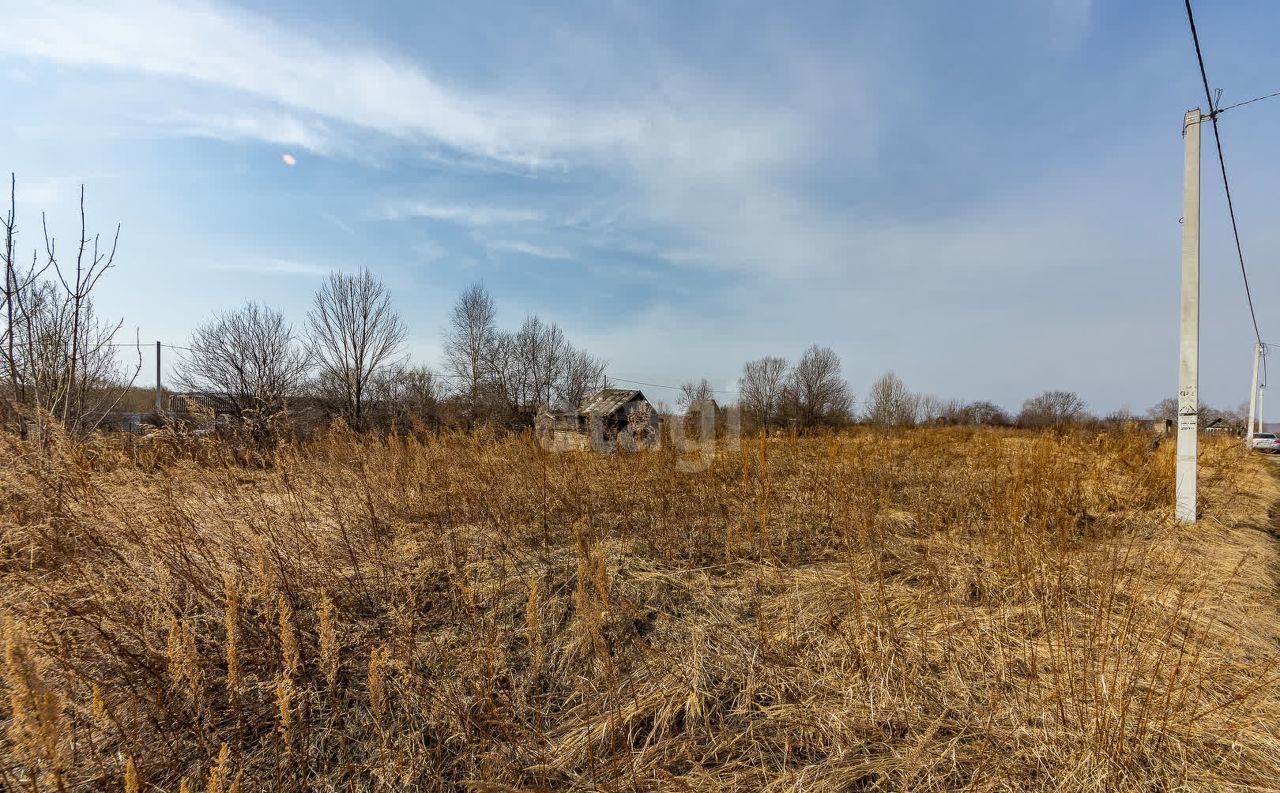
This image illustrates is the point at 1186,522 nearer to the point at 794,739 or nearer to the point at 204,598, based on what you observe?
the point at 794,739

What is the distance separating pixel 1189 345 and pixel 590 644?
716 cm

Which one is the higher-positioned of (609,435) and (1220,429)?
(1220,429)

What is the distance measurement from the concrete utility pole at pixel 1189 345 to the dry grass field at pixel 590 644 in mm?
597

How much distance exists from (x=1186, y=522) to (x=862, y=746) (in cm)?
601

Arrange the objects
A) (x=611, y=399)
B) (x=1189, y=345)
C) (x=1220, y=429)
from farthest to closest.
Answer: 1. (x=611, y=399)
2. (x=1220, y=429)
3. (x=1189, y=345)

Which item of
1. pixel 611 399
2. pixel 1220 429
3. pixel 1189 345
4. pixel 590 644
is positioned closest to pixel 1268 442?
pixel 1220 429

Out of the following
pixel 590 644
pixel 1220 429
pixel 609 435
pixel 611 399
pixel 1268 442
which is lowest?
pixel 590 644

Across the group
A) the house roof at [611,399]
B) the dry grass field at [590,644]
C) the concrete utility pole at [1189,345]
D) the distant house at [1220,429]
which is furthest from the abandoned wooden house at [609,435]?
the distant house at [1220,429]

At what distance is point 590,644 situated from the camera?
9.25 ft

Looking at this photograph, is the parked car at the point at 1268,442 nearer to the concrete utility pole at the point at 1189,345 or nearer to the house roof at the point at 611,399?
the house roof at the point at 611,399

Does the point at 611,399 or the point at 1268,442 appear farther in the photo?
the point at 1268,442

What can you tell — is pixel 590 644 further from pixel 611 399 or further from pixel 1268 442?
pixel 1268 442

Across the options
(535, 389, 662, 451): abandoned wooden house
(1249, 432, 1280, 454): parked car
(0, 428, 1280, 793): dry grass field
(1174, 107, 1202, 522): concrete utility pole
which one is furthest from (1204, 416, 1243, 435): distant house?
(535, 389, 662, 451): abandoned wooden house

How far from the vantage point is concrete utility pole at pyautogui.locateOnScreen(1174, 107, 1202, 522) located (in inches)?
220
